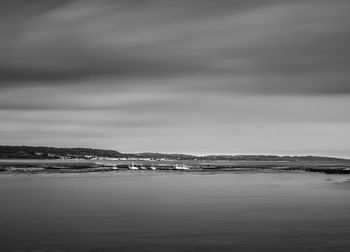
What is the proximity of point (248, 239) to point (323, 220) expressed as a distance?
22.5 ft

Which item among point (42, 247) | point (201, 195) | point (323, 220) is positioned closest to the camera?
point (42, 247)

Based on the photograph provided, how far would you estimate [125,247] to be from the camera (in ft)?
62.6

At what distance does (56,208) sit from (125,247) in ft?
44.2

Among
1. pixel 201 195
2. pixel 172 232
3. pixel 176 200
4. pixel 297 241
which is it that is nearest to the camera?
pixel 297 241

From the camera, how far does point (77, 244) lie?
19.5 meters

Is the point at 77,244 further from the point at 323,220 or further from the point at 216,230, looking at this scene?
the point at 323,220

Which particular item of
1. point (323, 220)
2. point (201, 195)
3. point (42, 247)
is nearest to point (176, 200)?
point (201, 195)

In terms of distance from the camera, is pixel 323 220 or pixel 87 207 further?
pixel 87 207

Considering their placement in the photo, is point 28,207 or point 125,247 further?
point 28,207

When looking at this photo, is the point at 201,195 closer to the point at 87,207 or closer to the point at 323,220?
the point at 87,207

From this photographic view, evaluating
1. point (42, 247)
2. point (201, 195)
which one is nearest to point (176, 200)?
point (201, 195)

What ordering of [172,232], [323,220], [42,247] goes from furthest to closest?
[323,220], [172,232], [42,247]

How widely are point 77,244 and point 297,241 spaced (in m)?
8.59

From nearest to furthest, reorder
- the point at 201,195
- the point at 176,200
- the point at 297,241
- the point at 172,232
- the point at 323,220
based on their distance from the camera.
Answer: the point at 297,241 < the point at 172,232 < the point at 323,220 < the point at 176,200 < the point at 201,195
